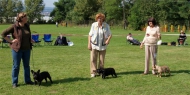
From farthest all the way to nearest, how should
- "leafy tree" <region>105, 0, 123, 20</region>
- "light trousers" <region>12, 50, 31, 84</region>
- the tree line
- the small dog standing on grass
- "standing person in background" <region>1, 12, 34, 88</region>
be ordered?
"leafy tree" <region>105, 0, 123, 20</region> < the tree line < the small dog standing on grass < "light trousers" <region>12, 50, 31, 84</region> < "standing person in background" <region>1, 12, 34, 88</region>

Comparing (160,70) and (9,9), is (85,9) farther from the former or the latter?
(160,70)

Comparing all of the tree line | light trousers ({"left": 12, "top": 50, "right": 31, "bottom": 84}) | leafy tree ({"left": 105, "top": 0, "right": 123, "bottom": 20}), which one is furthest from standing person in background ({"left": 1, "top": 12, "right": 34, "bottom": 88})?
leafy tree ({"left": 105, "top": 0, "right": 123, "bottom": 20})

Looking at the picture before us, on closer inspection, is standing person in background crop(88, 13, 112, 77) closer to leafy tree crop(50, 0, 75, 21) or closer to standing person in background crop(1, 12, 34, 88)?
standing person in background crop(1, 12, 34, 88)

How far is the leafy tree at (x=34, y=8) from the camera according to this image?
→ 3869 inches

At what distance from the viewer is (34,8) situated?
100 metres

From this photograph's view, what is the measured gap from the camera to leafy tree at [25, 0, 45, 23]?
3869 inches

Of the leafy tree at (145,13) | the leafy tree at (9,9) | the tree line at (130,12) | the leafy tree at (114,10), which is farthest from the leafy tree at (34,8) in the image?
the leafy tree at (145,13)

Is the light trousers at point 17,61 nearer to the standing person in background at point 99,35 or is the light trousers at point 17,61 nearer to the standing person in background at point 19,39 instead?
the standing person in background at point 19,39

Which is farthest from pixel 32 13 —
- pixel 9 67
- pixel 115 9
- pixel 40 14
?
pixel 9 67

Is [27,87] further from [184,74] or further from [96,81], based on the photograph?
[184,74]

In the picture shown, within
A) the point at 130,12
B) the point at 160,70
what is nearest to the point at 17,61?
the point at 160,70

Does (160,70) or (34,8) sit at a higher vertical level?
(34,8)

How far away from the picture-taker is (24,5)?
10431 cm

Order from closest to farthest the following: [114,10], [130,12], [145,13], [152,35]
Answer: [152,35]
[145,13]
[130,12]
[114,10]
